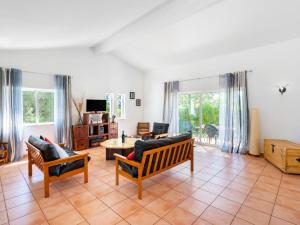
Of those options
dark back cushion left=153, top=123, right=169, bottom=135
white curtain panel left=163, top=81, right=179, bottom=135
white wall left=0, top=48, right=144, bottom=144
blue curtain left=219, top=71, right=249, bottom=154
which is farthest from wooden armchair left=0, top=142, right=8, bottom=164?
blue curtain left=219, top=71, right=249, bottom=154

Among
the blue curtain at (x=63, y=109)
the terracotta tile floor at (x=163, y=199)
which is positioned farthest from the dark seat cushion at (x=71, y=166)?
the blue curtain at (x=63, y=109)

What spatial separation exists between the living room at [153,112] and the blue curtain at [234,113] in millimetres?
30

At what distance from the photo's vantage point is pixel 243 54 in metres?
4.91

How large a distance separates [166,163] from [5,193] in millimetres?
2700

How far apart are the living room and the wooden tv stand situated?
4 centimetres

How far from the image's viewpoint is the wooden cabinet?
17.2 ft

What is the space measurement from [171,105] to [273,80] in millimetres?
3258

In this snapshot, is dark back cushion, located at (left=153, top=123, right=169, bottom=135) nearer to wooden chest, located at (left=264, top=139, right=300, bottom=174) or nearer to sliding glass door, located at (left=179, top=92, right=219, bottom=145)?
sliding glass door, located at (left=179, top=92, right=219, bottom=145)

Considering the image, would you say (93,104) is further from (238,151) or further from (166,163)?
(238,151)

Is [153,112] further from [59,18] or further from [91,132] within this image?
[59,18]

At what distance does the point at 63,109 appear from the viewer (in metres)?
5.15

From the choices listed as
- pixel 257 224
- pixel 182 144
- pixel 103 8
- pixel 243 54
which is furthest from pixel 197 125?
pixel 103 8

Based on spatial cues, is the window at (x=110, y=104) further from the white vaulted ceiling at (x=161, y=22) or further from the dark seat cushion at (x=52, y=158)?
the dark seat cushion at (x=52, y=158)

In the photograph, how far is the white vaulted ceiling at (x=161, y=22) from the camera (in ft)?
8.77
